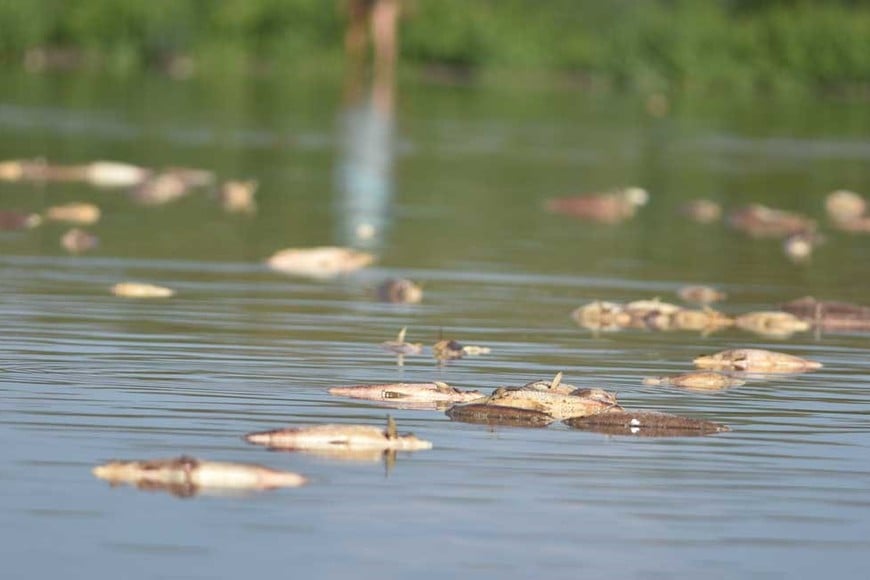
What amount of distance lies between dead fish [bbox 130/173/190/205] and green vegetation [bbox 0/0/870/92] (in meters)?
33.9

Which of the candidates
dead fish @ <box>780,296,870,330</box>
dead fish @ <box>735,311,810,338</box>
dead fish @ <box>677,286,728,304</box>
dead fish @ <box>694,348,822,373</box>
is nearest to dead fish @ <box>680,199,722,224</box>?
dead fish @ <box>677,286,728,304</box>

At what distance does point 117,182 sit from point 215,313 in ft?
30.3

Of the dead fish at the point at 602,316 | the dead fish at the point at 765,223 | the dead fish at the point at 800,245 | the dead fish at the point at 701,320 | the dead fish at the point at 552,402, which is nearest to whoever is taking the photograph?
the dead fish at the point at 552,402

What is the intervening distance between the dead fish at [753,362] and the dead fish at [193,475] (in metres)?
3.58

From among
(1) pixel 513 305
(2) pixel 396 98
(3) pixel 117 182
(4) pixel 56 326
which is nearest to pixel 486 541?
(4) pixel 56 326

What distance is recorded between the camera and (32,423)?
8250 millimetres

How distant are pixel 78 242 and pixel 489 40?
46.6 m

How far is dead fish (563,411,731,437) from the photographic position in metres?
8.54

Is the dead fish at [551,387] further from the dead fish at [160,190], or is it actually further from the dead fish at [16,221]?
the dead fish at [160,190]

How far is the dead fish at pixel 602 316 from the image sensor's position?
12.2m

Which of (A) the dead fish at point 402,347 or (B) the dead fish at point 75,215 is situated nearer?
(A) the dead fish at point 402,347

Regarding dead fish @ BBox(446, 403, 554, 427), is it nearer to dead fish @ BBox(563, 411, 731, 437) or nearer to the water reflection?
dead fish @ BBox(563, 411, 731, 437)

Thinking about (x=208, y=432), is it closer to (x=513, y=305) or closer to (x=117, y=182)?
(x=513, y=305)

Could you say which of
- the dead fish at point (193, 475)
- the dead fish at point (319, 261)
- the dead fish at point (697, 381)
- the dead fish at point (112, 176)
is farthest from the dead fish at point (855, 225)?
the dead fish at point (193, 475)
